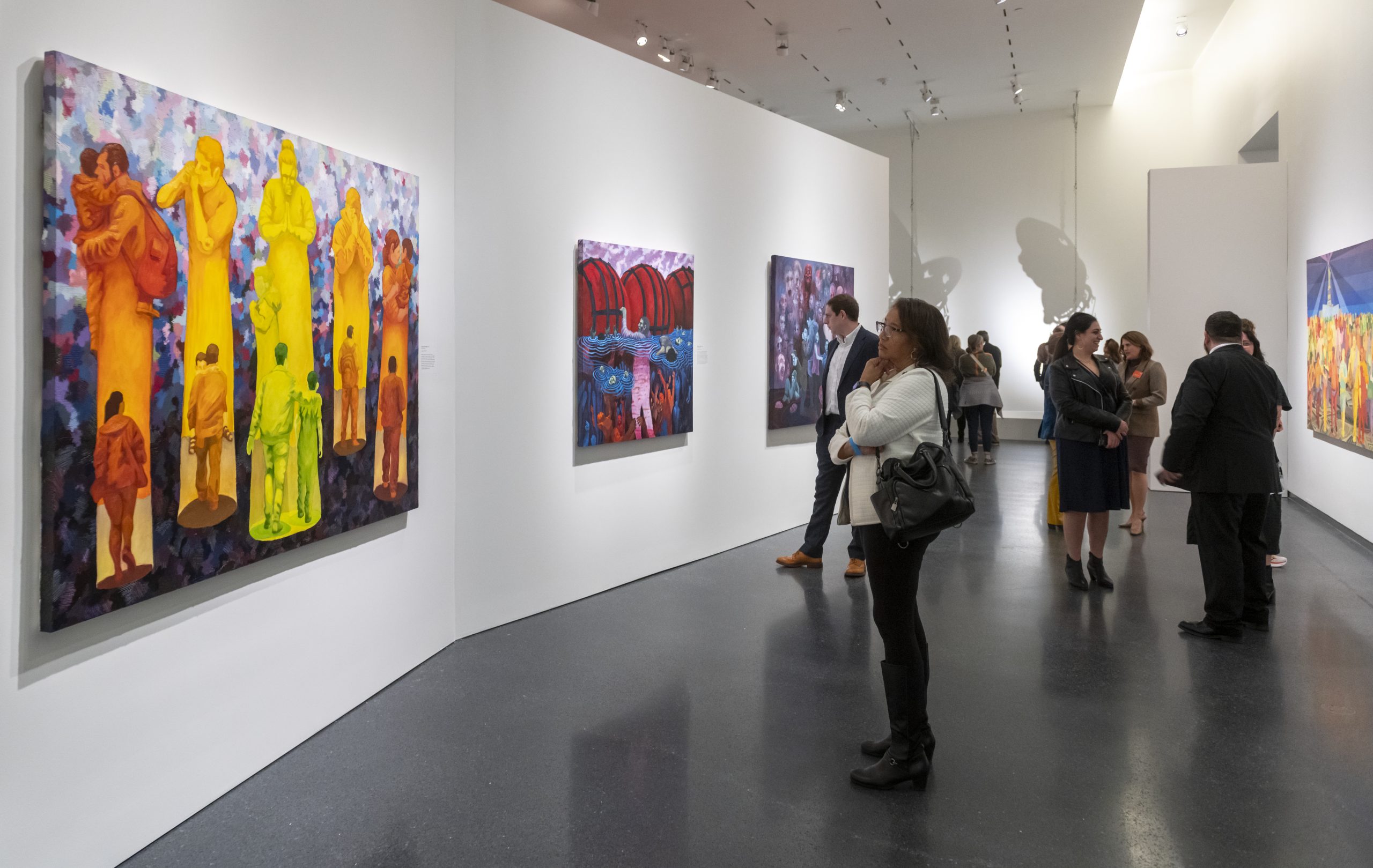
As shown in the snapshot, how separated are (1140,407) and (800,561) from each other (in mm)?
3536

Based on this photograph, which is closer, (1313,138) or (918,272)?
(1313,138)

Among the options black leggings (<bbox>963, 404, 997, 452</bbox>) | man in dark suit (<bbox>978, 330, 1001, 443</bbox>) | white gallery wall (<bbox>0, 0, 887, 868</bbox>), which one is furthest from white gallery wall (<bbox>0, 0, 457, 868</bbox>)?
man in dark suit (<bbox>978, 330, 1001, 443</bbox>)

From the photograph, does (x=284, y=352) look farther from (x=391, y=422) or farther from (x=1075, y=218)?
(x=1075, y=218)

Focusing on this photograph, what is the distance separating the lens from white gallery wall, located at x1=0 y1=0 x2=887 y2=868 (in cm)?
251

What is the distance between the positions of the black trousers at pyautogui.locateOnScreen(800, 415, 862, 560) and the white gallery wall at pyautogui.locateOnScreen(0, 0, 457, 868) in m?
2.80

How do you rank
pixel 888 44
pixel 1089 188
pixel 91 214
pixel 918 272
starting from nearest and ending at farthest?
pixel 91 214 → pixel 888 44 → pixel 1089 188 → pixel 918 272

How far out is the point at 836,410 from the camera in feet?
21.4

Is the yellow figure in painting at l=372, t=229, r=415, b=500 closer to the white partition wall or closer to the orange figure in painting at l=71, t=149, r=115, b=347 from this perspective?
the orange figure in painting at l=71, t=149, r=115, b=347

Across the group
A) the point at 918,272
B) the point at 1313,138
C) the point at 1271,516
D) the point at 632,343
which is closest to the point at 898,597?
the point at 632,343

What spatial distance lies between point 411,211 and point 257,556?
182 centimetres

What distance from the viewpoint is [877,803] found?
314cm

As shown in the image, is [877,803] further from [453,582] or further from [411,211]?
[411,211]

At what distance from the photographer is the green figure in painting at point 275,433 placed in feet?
11.0

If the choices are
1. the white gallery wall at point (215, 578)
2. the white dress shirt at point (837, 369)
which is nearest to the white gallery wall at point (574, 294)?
the white gallery wall at point (215, 578)
